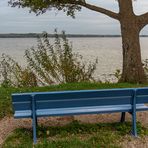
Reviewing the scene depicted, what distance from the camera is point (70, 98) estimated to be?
730cm

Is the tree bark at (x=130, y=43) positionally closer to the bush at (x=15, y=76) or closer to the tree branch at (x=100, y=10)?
the tree branch at (x=100, y=10)

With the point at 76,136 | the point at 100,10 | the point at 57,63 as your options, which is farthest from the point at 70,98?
the point at 57,63

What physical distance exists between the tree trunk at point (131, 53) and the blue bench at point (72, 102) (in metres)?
5.52

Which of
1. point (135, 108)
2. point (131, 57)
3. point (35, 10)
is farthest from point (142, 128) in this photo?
point (35, 10)

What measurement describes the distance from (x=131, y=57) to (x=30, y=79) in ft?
11.7

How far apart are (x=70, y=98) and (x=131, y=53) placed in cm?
605

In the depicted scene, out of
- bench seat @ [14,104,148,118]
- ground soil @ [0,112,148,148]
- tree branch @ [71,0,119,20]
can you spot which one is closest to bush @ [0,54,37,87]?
tree branch @ [71,0,119,20]

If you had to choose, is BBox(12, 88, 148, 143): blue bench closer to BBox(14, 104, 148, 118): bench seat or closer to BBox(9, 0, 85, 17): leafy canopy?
BBox(14, 104, 148, 118): bench seat

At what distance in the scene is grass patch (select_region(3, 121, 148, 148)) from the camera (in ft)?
23.6

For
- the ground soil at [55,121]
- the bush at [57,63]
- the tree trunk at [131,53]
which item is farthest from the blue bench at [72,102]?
the bush at [57,63]

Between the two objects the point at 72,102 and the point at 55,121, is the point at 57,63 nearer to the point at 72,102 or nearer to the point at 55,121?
the point at 55,121

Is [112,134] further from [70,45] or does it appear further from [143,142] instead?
[70,45]

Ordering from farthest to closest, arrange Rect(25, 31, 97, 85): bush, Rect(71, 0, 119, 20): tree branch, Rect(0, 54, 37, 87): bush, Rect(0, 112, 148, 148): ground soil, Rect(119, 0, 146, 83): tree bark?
Rect(0, 54, 37, 87): bush, Rect(25, 31, 97, 85): bush, Rect(71, 0, 119, 20): tree branch, Rect(119, 0, 146, 83): tree bark, Rect(0, 112, 148, 148): ground soil

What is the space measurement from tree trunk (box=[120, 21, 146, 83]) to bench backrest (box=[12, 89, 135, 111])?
5.59 metres
